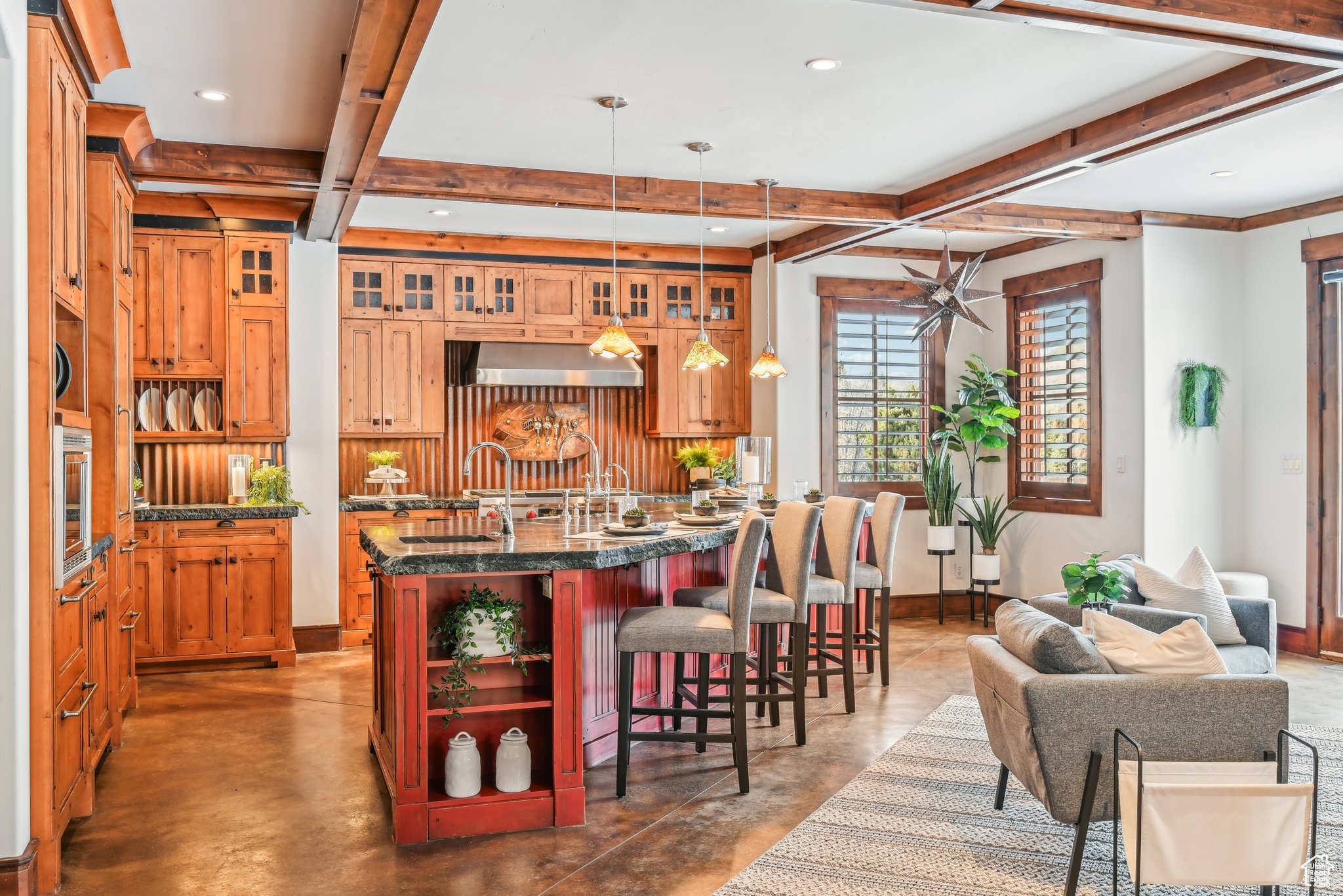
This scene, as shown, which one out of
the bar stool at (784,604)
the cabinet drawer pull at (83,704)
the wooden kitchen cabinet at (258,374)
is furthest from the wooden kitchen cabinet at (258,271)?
the bar stool at (784,604)

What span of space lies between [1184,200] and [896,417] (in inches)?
101

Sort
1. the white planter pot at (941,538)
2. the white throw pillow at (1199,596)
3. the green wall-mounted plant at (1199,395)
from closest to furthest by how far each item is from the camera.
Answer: the white throw pillow at (1199,596) < the green wall-mounted plant at (1199,395) < the white planter pot at (941,538)

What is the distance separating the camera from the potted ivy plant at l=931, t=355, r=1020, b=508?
762 cm

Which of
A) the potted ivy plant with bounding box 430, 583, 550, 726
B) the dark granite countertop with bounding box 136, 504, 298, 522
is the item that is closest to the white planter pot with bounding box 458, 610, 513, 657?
the potted ivy plant with bounding box 430, 583, 550, 726

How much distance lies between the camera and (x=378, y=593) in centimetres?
421

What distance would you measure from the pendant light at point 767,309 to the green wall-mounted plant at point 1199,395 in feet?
8.53

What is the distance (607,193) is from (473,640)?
310 centimetres

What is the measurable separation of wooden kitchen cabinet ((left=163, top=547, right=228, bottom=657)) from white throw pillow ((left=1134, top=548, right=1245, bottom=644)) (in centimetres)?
515

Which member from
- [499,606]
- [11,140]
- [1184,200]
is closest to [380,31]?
[11,140]

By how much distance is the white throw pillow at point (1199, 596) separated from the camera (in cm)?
464

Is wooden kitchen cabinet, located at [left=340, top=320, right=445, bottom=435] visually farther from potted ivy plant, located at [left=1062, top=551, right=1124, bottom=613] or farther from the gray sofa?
potted ivy plant, located at [left=1062, top=551, right=1124, bottom=613]

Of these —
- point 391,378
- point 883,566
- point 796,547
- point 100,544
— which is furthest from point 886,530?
point 100,544

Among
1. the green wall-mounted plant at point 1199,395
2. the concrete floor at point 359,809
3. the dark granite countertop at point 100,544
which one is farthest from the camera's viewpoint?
the green wall-mounted plant at point 1199,395

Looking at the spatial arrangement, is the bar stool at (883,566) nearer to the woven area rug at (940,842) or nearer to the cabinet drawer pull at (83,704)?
the woven area rug at (940,842)
